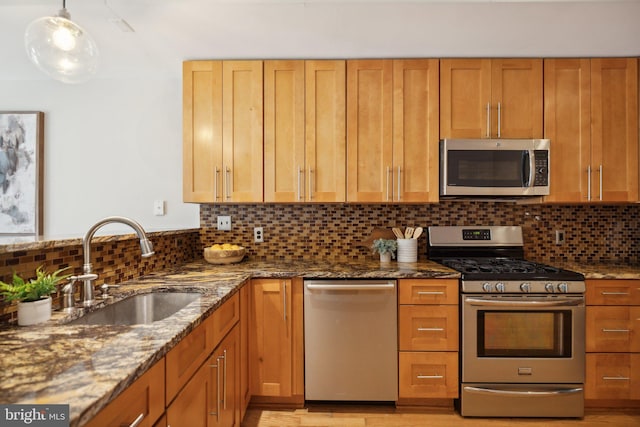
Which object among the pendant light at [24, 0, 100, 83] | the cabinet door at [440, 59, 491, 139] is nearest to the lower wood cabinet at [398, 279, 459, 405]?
the cabinet door at [440, 59, 491, 139]

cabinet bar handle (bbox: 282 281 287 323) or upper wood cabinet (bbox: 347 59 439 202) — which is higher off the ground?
upper wood cabinet (bbox: 347 59 439 202)

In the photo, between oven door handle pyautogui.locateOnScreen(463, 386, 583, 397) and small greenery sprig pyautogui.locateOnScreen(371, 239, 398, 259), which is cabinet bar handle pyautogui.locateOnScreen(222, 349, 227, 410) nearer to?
small greenery sprig pyautogui.locateOnScreen(371, 239, 398, 259)

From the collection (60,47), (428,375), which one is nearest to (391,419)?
(428,375)

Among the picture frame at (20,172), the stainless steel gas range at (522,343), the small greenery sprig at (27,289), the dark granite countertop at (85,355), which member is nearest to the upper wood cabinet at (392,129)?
the stainless steel gas range at (522,343)

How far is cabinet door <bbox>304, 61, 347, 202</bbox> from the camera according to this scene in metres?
2.36

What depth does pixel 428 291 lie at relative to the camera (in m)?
2.07

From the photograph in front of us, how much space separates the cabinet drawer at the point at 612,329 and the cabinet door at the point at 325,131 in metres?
1.63

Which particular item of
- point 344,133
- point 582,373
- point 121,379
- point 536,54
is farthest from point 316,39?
point 582,373

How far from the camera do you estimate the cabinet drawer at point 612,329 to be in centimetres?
203

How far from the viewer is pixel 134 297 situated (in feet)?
5.13

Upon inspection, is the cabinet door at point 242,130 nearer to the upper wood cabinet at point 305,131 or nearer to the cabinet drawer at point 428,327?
the upper wood cabinet at point 305,131

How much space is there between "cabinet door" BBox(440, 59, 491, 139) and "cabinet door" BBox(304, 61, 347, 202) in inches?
26.4

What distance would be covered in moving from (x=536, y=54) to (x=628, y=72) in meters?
0.63

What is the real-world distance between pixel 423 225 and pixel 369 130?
2.78 feet
